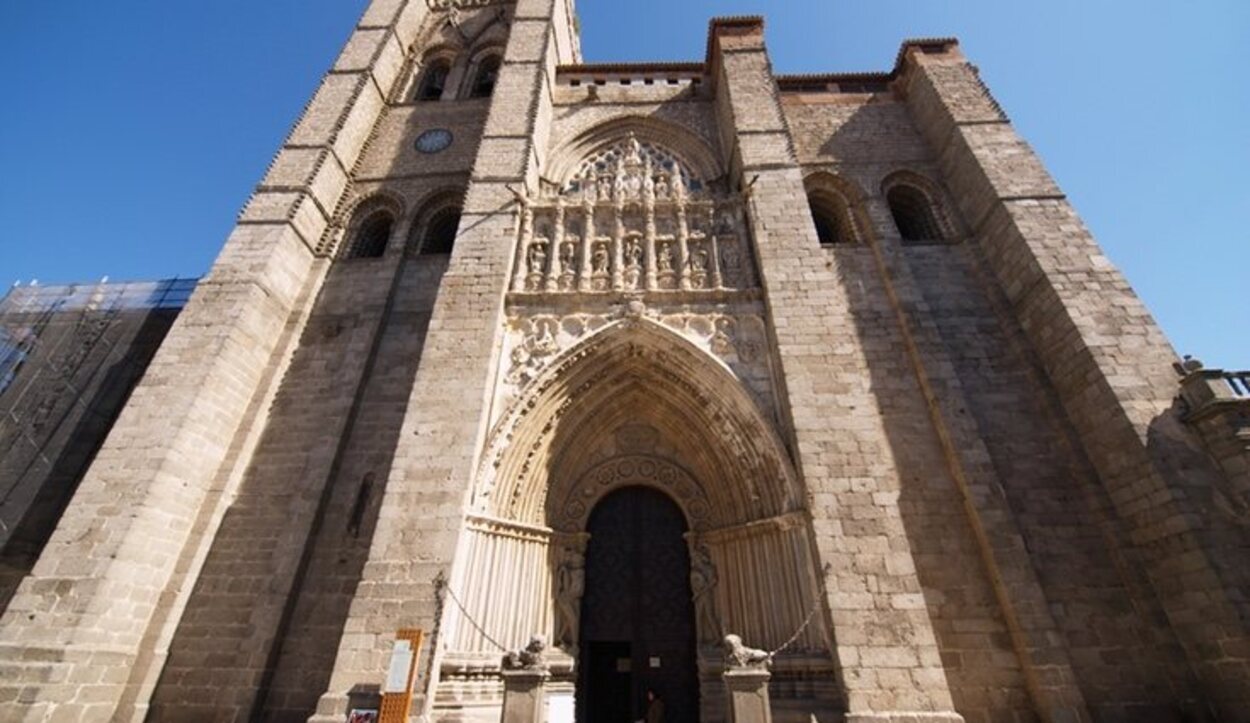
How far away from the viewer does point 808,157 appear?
10375mm

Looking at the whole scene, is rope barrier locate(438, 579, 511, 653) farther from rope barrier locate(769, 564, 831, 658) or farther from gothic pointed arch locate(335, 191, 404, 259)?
gothic pointed arch locate(335, 191, 404, 259)

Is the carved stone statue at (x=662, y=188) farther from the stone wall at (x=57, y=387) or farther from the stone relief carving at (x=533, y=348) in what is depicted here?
the stone wall at (x=57, y=387)

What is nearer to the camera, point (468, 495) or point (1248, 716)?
point (1248, 716)

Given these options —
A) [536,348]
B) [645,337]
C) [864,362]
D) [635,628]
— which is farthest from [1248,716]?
[536,348]

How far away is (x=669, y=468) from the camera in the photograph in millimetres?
7500

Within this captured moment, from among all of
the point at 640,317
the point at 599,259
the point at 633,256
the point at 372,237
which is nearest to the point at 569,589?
the point at 640,317

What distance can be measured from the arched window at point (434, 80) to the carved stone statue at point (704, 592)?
12.4 m

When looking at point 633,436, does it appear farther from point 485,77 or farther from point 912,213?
point 485,77

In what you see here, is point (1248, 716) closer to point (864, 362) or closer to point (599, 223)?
point (864, 362)

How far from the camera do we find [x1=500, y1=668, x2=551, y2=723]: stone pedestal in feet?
14.2

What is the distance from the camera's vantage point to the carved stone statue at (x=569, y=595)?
6364 millimetres

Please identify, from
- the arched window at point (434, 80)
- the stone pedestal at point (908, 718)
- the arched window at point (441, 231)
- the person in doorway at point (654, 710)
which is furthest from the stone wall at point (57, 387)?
the stone pedestal at point (908, 718)

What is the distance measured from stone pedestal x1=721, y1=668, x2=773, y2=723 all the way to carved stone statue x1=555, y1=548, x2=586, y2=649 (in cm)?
249

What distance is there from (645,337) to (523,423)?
79.5 inches
